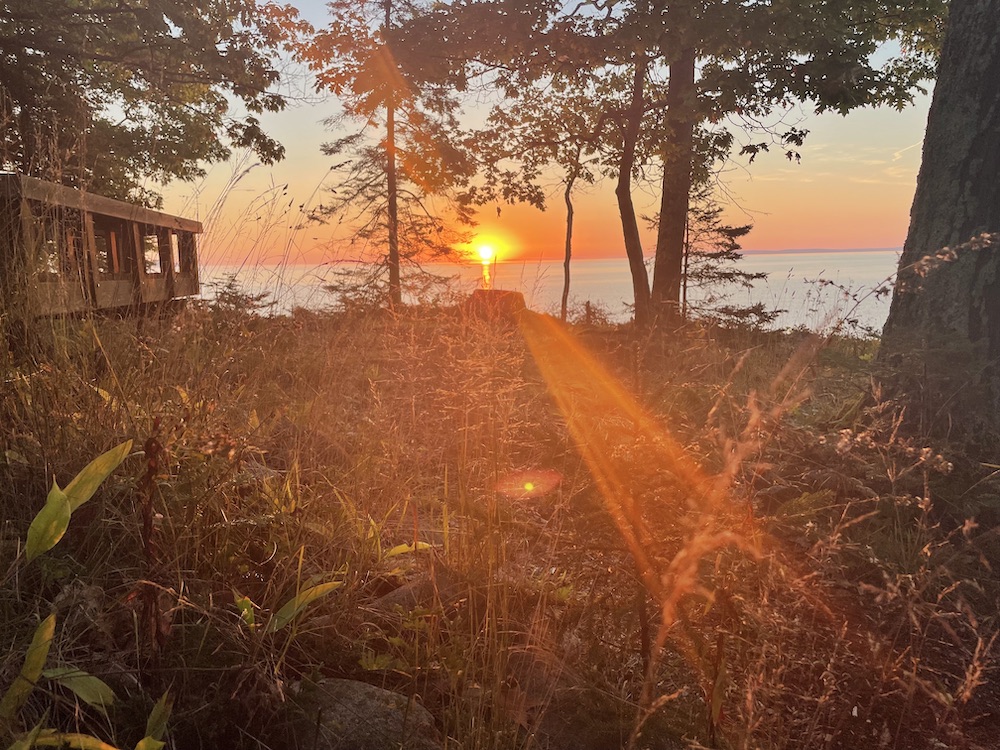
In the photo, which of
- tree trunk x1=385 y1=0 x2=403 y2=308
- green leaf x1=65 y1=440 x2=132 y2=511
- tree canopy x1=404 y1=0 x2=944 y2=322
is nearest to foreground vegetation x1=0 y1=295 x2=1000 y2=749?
green leaf x1=65 y1=440 x2=132 y2=511

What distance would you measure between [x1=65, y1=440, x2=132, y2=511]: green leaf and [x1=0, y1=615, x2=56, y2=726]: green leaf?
319 mm

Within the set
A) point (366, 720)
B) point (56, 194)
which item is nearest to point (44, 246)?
point (56, 194)

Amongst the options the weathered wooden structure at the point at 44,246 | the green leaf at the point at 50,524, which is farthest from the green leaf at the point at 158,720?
the weathered wooden structure at the point at 44,246

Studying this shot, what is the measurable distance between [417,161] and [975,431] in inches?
458

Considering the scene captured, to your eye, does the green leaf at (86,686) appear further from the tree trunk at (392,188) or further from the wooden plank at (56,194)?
the tree trunk at (392,188)

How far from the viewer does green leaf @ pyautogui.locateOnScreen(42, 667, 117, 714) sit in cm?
134

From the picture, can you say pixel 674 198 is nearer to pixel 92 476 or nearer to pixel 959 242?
pixel 959 242

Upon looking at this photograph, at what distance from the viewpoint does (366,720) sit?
5.16 ft

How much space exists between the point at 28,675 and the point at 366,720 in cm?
76

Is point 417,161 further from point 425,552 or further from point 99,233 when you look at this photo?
point 425,552

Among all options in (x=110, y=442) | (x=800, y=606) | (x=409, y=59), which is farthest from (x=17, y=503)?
(x=409, y=59)

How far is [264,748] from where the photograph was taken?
149cm

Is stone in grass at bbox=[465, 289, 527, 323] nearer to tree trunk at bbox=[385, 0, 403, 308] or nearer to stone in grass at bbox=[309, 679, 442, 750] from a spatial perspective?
tree trunk at bbox=[385, 0, 403, 308]

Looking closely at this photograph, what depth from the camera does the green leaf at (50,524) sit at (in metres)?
1.51
